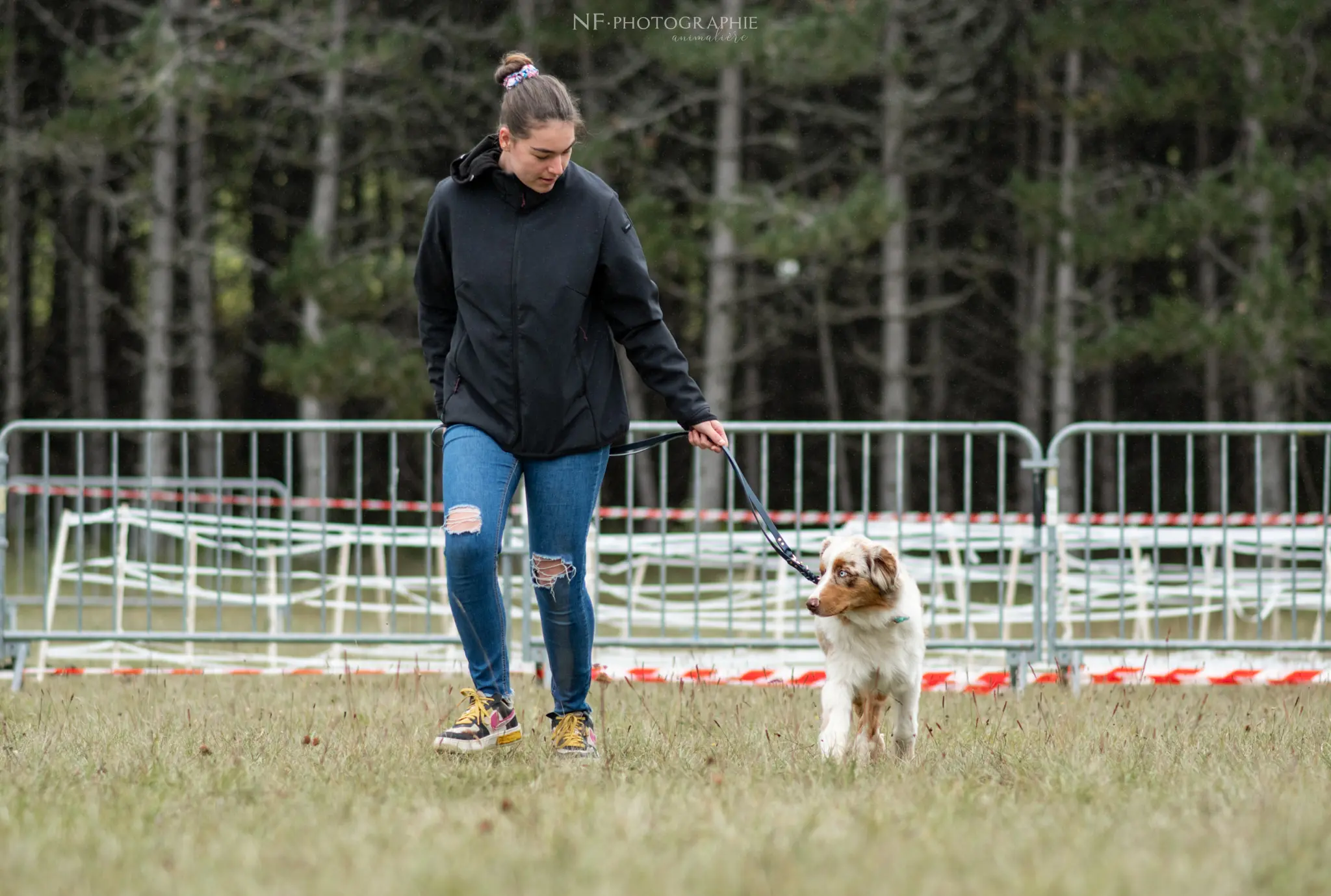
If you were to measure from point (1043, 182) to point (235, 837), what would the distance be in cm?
1898

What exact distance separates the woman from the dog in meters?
0.58

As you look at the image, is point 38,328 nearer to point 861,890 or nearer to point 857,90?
point 857,90

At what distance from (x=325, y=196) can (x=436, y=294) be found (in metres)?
16.1

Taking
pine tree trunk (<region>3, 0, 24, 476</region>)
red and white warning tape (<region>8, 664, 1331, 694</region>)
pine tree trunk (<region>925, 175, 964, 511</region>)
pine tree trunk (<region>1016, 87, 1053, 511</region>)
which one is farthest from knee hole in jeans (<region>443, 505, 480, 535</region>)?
pine tree trunk (<region>925, 175, 964, 511</region>)

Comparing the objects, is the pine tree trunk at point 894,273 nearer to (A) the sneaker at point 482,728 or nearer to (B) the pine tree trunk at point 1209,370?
(B) the pine tree trunk at point 1209,370

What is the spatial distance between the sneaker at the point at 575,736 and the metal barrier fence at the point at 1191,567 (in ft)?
10.3

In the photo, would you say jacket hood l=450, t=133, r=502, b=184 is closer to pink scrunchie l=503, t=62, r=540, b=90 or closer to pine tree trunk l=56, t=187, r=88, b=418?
pink scrunchie l=503, t=62, r=540, b=90

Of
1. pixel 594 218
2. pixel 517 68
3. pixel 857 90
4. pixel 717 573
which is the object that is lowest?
pixel 717 573

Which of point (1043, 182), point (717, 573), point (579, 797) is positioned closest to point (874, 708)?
point (579, 797)

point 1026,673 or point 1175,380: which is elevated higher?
point 1175,380

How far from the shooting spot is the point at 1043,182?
69.5 ft

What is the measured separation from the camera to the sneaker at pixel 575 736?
16.7ft

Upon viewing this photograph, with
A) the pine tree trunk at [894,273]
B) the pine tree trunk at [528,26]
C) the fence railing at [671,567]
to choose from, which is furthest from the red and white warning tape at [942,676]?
the pine tree trunk at [528,26]

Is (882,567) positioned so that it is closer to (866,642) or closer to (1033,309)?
(866,642)
